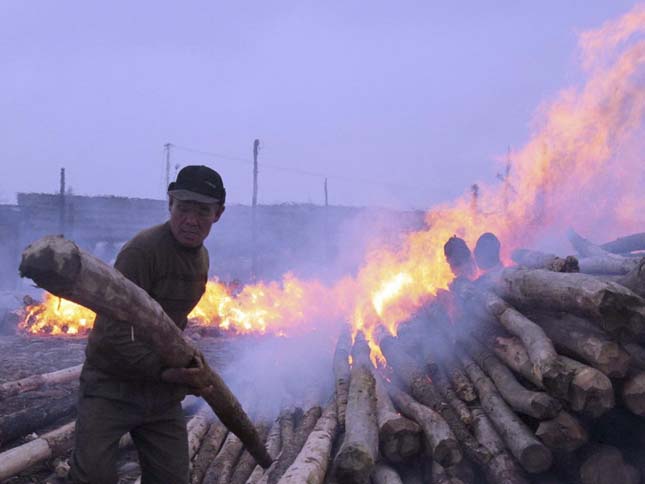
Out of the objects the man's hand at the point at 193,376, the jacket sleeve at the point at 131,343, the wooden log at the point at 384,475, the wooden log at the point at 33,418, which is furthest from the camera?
the wooden log at the point at 33,418

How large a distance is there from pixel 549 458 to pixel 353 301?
7800 millimetres

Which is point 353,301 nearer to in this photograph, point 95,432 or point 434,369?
point 434,369

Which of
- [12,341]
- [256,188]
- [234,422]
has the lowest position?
[12,341]

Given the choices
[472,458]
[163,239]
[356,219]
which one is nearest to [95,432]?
A: [163,239]

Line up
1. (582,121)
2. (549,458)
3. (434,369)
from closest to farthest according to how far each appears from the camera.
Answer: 1. (549,458)
2. (434,369)
3. (582,121)

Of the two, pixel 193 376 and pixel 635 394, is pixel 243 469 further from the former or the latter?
pixel 635 394

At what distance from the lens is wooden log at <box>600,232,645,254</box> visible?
1038 cm

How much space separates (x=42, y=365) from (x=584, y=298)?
391 inches

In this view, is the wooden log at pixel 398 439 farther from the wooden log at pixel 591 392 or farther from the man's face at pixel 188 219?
the man's face at pixel 188 219

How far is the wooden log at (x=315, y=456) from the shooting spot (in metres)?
3.88

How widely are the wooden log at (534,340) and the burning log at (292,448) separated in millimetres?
2403

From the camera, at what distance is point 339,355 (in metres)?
7.56

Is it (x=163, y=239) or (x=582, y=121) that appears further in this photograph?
(x=582, y=121)

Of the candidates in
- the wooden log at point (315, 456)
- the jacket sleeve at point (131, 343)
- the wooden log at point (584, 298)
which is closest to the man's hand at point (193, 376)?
the jacket sleeve at point (131, 343)
